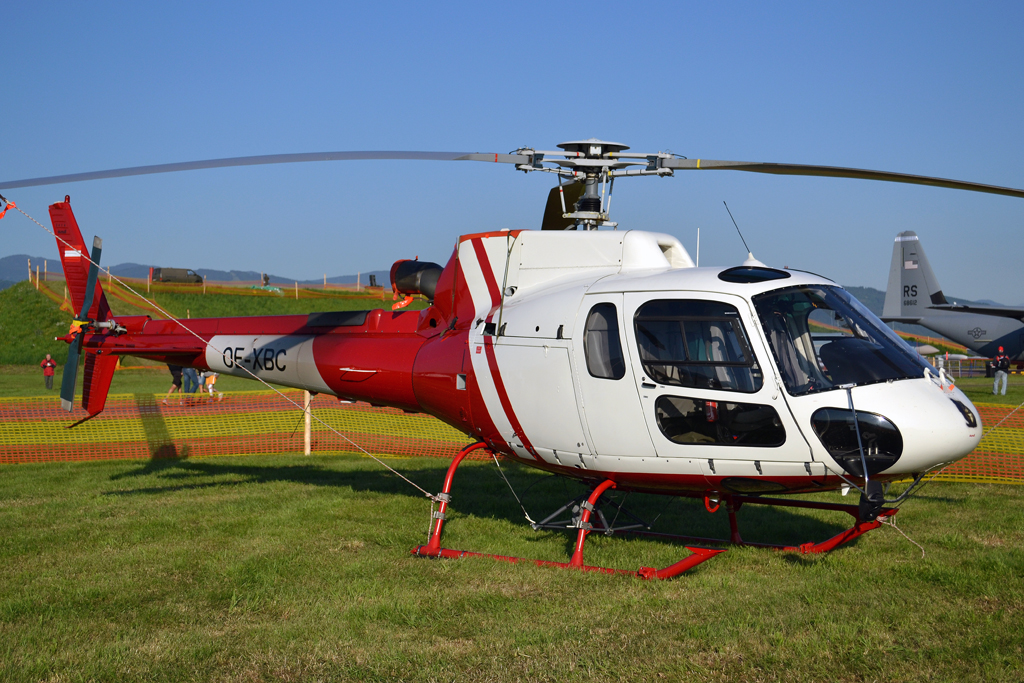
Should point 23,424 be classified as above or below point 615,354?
below

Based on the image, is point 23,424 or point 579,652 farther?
point 23,424

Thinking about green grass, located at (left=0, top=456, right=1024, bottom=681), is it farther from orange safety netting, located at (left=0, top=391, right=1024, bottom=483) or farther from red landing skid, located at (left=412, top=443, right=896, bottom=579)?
orange safety netting, located at (left=0, top=391, right=1024, bottom=483)

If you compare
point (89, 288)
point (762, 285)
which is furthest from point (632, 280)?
point (89, 288)

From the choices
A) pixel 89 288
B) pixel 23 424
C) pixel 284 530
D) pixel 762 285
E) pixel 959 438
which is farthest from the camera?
pixel 23 424

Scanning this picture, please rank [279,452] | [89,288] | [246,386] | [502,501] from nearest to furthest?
[502,501] → [89,288] → [279,452] → [246,386]

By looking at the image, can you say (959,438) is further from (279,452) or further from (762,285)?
(279,452)

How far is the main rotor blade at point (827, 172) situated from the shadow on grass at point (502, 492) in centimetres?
337

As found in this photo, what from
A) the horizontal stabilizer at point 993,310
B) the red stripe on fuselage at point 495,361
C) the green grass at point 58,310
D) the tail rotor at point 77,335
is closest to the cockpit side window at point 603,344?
the red stripe on fuselage at point 495,361

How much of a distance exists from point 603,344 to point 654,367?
52 cm

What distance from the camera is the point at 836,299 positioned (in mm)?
6230

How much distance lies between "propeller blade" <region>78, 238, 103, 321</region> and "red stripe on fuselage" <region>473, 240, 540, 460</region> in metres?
5.49

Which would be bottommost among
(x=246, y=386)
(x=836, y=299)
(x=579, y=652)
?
(x=246, y=386)

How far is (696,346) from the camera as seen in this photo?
6.16 meters

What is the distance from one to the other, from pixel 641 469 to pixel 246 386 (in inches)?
1092
